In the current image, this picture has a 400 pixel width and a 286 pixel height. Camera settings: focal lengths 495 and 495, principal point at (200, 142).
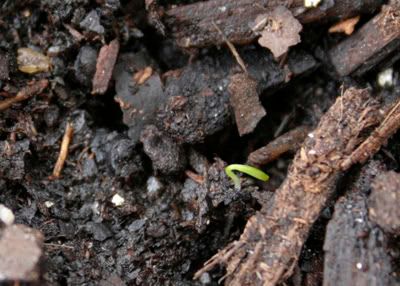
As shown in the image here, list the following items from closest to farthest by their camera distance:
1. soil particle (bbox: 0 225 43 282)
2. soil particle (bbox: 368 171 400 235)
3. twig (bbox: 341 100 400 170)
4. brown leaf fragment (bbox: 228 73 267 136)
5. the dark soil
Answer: soil particle (bbox: 0 225 43 282), soil particle (bbox: 368 171 400 235), twig (bbox: 341 100 400 170), the dark soil, brown leaf fragment (bbox: 228 73 267 136)

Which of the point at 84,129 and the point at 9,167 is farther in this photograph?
the point at 84,129

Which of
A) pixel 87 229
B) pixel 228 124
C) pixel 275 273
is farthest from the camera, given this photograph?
pixel 228 124

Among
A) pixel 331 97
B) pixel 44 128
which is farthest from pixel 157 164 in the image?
pixel 331 97

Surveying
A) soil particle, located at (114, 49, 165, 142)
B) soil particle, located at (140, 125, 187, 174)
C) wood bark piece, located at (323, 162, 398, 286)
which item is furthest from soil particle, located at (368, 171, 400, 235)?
soil particle, located at (114, 49, 165, 142)

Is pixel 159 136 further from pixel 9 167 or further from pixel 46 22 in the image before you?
pixel 46 22

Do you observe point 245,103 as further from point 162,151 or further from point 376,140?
point 376,140

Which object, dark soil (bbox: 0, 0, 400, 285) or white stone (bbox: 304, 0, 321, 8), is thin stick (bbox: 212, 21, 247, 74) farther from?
white stone (bbox: 304, 0, 321, 8)

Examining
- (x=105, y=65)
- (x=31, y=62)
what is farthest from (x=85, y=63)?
(x=31, y=62)
